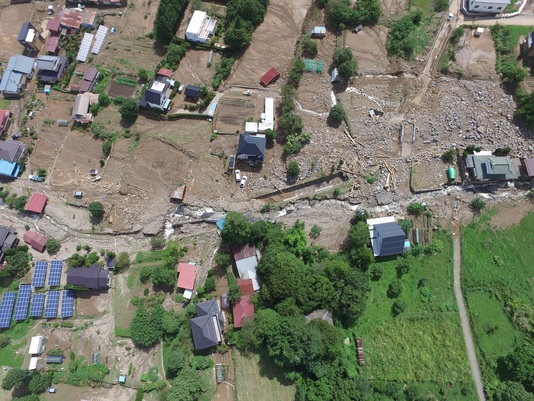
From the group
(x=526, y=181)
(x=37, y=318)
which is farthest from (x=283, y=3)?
(x=37, y=318)

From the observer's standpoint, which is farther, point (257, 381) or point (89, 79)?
point (89, 79)

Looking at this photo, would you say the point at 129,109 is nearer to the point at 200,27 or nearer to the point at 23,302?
the point at 200,27

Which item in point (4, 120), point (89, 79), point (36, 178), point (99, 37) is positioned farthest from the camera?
point (99, 37)

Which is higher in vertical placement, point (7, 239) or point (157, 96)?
point (157, 96)

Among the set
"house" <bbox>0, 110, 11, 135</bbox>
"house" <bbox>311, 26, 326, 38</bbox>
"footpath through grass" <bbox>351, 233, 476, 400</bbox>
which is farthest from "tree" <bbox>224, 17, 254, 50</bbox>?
"footpath through grass" <bbox>351, 233, 476, 400</bbox>

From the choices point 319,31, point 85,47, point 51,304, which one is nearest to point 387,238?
point 319,31

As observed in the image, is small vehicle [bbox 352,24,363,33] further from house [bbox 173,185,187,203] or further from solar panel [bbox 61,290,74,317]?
solar panel [bbox 61,290,74,317]
